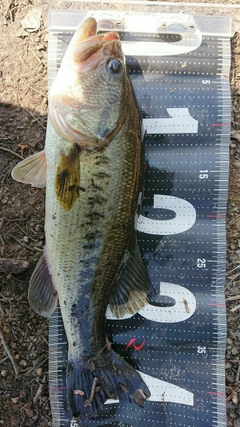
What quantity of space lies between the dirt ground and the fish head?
0.65 m

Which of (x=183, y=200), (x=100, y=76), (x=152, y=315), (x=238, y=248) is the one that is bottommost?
(x=152, y=315)

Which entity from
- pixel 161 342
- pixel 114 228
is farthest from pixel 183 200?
pixel 161 342

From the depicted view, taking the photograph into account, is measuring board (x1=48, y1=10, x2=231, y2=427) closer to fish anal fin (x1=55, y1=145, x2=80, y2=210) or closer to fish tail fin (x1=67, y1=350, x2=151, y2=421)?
fish tail fin (x1=67, y1=350, x2=151, y2=421)

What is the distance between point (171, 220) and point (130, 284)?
→ 577mm

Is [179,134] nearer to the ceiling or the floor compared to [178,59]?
nearer to the floor

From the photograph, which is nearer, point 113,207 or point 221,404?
point 113,207

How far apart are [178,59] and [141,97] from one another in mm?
391

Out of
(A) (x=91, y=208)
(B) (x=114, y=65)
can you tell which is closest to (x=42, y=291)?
(A) (x=91, y=208)

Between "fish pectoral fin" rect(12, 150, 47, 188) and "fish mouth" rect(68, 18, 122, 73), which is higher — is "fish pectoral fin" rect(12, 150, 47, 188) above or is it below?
below

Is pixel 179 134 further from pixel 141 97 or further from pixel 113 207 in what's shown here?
pixel 113 207

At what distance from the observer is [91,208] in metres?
2.14

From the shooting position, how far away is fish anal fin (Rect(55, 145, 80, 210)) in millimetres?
2098

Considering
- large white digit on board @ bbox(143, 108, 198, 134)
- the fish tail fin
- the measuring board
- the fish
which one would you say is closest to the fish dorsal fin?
the fish

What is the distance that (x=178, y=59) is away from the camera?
2.71m
